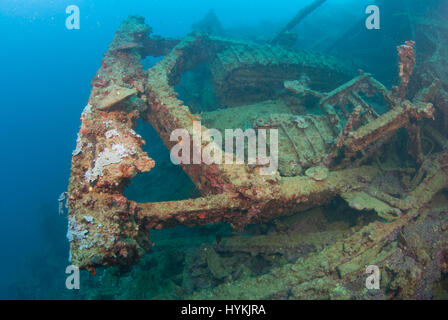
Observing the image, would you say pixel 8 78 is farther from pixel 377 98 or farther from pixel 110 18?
pixel 377 98

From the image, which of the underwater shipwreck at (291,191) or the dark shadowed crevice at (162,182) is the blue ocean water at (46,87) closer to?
the dark shadowed crevice at (162,182)

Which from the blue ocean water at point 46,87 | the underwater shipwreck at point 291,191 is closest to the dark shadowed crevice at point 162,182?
the underwater shipwreck at point 291,191

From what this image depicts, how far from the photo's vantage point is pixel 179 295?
3.34m

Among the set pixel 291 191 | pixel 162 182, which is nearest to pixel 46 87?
pixel 162 182

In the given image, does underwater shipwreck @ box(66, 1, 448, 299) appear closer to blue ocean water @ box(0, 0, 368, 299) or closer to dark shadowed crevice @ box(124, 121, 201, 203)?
dark shadowed crevice @ box(124, 121, 201, 203)

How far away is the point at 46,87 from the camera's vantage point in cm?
5062

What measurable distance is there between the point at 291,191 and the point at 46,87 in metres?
63.8

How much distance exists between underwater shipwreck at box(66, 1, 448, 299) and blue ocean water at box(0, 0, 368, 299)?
14.6 metres

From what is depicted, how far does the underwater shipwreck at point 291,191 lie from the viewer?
2760 millimetres

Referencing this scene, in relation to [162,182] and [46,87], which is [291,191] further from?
[46,87]

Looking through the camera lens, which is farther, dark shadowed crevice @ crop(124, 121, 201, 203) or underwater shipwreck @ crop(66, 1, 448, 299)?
dark shadowed crevice @ crop(124, 121, 201, 203)

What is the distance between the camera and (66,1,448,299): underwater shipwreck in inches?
109

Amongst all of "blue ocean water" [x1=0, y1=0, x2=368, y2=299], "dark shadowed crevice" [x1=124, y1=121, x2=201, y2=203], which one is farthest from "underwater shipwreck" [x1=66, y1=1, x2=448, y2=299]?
"blue ocean water" [x1=0, y1=0, x2=368, y2=299]
